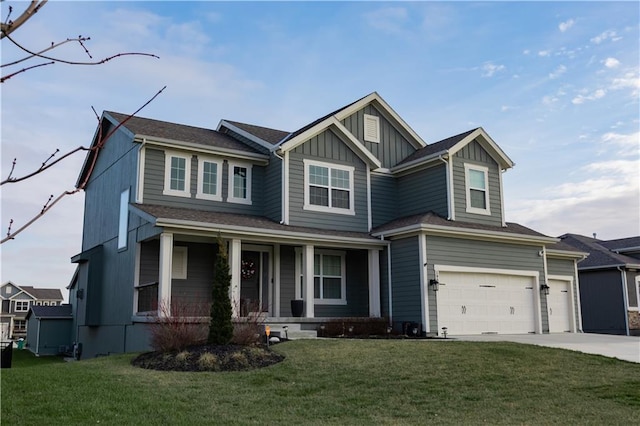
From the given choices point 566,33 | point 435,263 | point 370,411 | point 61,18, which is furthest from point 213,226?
point 61,18

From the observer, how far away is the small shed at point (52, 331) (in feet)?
78.1

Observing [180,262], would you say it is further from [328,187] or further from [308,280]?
[328,187]

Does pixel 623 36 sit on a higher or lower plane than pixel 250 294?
higher

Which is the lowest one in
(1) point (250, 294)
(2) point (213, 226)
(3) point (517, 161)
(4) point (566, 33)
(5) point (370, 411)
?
(5) point (370, 411)

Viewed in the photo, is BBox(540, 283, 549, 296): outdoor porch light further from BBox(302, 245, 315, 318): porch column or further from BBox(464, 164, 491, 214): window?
BBox(302, 245, 315, 318): porch column

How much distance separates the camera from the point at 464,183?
20266 millimetres

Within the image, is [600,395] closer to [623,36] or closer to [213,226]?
[623,36]

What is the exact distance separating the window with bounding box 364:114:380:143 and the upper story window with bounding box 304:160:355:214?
78.5 inches

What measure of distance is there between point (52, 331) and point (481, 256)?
16.8 meters

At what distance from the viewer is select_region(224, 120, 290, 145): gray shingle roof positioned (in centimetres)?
2075

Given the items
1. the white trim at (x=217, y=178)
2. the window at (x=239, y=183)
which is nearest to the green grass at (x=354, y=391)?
the white trim at (x=217, y=178)

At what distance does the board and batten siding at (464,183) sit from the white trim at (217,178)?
7570mm

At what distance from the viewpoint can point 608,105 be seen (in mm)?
15852

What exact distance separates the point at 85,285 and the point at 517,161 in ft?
50.6
